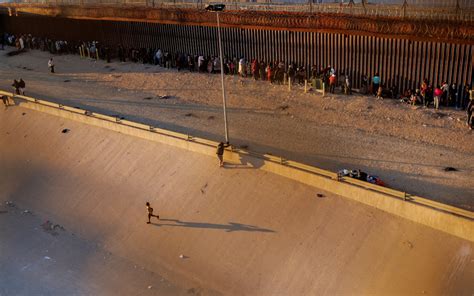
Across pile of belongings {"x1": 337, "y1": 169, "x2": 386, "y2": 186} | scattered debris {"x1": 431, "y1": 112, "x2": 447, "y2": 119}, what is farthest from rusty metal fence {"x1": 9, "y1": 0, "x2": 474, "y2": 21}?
pile of belongings {"x1": 337, "y1": 169, "x2": 386, "y2": 186}

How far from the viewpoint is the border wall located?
68.0 ft

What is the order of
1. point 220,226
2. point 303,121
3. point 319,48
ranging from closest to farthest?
point 220,226 → point 303,121 → point 319,48

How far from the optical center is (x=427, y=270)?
13.1m

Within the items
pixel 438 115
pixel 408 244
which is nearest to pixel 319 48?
pixel 438 115

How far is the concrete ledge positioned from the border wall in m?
7.92

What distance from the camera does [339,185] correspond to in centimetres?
1542

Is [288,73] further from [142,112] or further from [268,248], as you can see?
[268,248]

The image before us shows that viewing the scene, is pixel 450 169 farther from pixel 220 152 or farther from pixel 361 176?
pixel 220 152

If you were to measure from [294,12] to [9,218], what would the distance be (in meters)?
14.6

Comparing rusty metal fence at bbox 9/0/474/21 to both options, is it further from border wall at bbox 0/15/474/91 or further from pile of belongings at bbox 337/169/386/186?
pile of belongings at bbox 337/169/386/186

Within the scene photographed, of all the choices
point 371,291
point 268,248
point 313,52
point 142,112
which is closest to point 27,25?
point 142,112

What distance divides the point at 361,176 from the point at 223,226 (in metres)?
4.18

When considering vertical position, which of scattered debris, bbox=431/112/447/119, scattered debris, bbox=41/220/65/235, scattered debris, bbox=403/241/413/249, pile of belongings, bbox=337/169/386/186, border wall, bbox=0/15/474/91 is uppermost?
border wall, bbox=0/15/474/91

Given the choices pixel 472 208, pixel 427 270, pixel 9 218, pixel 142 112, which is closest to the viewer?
pixel 427 270
